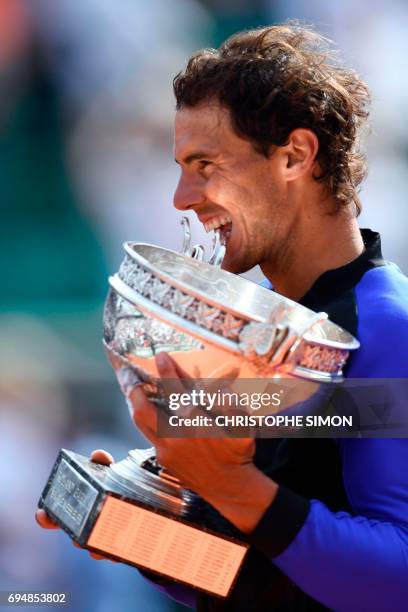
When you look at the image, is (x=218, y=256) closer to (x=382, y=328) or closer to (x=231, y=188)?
(x=231, y=188)

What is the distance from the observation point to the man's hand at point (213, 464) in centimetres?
104

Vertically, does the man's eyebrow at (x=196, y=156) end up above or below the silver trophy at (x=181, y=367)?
above

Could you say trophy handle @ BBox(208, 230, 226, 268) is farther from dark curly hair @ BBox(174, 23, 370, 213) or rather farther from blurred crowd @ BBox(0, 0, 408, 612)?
blurred crowd @ BBox(0, 0, 408, 612)

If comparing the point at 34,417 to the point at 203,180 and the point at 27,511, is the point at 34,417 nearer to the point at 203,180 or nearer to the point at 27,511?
the point at 27,511

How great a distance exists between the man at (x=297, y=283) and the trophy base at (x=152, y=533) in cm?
4

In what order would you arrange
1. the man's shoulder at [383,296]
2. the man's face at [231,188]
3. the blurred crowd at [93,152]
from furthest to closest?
the blurred crowd at [93,152], the man's face at [231,188], the man's shoulder at [383,296]

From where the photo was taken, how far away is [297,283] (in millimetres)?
1426

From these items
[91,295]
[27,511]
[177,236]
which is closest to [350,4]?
[177,236]

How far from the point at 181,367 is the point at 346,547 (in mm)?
276

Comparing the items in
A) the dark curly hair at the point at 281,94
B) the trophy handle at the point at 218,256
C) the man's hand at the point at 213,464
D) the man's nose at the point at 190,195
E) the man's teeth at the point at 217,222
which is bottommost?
the man's hand at the point at 213,464

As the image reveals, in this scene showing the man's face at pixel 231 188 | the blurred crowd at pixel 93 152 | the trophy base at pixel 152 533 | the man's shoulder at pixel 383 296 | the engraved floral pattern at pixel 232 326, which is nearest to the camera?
the engraved floral pattern at pixel 232 326

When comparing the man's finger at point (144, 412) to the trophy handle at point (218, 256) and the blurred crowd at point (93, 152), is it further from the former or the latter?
the blurred crowd at point (93, 152)

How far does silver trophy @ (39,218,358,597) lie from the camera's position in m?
1.01

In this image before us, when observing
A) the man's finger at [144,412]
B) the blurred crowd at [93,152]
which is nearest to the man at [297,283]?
the man's finger at [144,412]
